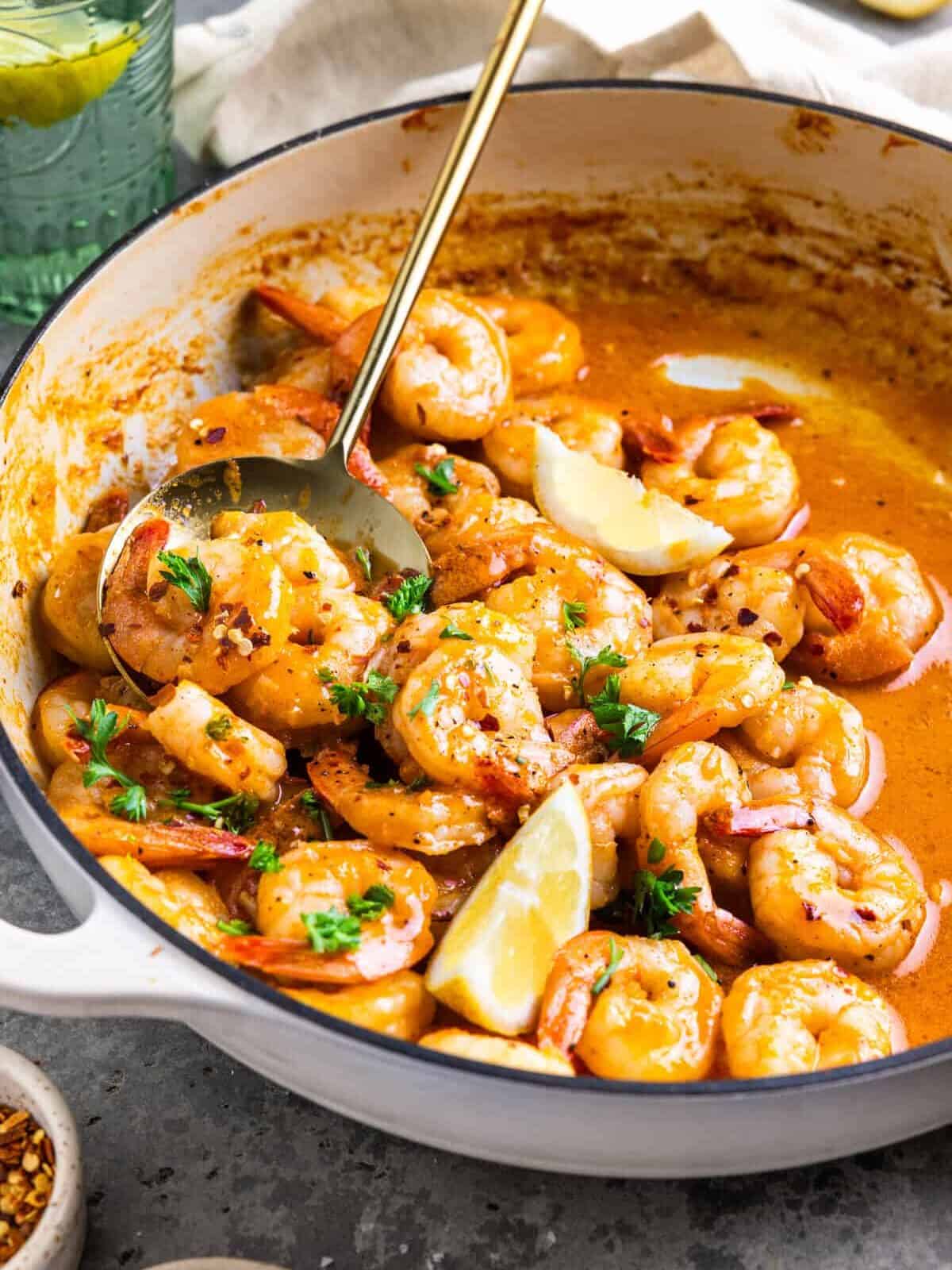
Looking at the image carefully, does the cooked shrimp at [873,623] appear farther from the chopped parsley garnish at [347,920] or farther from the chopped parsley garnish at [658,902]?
the chopped parsley garnish at [347,920]

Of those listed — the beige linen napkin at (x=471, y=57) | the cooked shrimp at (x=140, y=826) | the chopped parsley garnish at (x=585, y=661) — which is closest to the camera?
the cooked shrimp at (x=140, y=826)

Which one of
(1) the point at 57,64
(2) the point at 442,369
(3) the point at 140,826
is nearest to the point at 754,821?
(3) the point at 140,826

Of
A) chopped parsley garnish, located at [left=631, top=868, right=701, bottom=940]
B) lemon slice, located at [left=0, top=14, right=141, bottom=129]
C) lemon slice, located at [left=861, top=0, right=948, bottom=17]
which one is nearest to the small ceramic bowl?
chopped parsley garnish, located at [left=631, top=868, right=701, bottom=940]

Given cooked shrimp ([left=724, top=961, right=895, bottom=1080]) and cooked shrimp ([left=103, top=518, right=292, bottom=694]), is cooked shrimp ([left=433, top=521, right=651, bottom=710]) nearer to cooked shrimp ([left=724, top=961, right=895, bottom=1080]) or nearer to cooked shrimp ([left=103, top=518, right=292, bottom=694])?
cooked shrimp ([left=103, top=518, right=292, bottom=694])

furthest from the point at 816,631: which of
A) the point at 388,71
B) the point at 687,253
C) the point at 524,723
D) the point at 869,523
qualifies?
the point at 388,71

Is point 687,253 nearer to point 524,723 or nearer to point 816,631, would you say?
point 816,631

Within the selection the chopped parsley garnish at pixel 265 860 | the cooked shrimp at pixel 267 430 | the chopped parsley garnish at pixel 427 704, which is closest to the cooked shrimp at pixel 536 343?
the cooked shrimp at pixel 267 430
